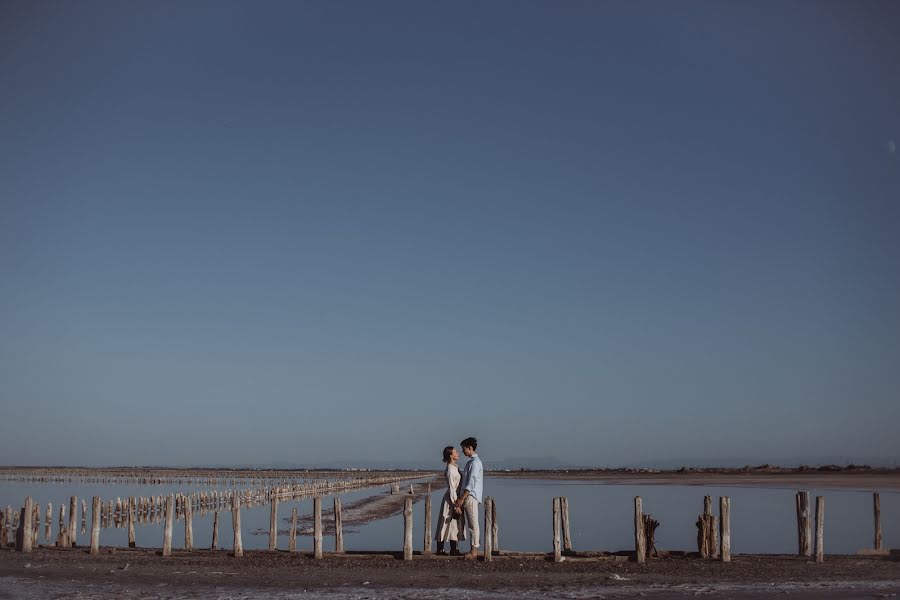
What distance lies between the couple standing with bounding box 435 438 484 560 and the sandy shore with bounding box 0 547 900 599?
53cm

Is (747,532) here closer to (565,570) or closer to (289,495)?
(565,570)

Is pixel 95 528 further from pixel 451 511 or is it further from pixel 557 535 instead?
pixel 557 535

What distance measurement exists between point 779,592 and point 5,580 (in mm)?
13296

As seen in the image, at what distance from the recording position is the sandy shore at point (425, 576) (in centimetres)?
1392

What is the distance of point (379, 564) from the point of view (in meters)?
17.0

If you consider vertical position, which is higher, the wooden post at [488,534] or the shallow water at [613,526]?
the wooden post at [488,534]

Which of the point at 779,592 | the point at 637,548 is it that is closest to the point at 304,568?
the point at 637,548

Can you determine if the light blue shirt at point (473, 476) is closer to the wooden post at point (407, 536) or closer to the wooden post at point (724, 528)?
the wooden post at point (407, 536)

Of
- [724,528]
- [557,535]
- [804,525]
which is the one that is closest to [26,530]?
Answer: [557,535]

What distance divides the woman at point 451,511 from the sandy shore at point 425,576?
454mm

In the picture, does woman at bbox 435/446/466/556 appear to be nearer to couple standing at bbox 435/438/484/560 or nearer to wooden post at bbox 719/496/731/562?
couple standing at bbox 435/438/484/560

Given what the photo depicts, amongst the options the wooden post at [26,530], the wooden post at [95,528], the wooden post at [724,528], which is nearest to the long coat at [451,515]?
the wooden post at [724,528]

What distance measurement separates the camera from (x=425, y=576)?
1541 cm

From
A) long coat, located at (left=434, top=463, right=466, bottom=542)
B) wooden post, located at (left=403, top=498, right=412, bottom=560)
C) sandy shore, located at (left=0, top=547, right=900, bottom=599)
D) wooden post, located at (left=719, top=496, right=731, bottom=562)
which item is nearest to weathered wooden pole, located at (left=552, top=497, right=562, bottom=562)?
sandy shore, located at (left=0, top=547, right=900, bottom=599)
